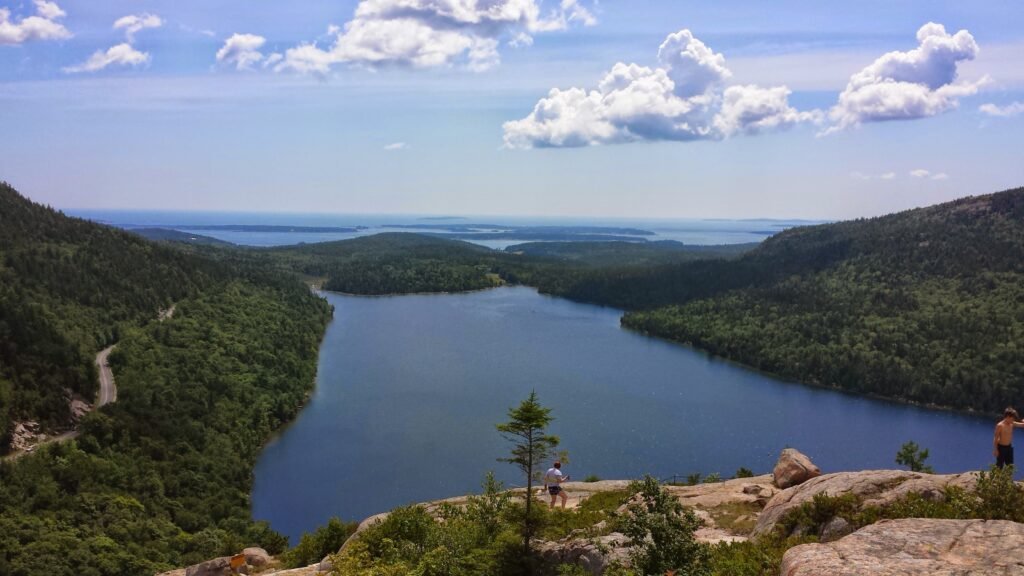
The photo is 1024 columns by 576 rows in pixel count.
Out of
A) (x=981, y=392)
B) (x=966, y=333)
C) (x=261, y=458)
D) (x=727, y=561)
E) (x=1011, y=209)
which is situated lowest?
(x=261, y=458)

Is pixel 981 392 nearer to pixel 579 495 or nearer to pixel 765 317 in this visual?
pixel 765 317

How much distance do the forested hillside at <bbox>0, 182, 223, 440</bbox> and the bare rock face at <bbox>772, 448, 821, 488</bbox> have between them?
66963 millimetres

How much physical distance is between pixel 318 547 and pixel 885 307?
130m

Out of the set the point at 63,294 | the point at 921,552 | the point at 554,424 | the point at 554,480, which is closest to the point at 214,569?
the point at 554,480

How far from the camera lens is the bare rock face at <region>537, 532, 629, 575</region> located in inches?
614

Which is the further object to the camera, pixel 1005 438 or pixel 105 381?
pixel 105 381

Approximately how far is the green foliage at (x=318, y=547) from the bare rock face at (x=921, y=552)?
23.2m

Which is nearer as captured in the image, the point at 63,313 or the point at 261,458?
the point at 261,458

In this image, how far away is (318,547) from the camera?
94.0 feet

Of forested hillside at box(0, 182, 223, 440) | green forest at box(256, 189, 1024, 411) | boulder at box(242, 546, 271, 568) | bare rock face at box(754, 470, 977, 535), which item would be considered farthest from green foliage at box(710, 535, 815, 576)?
green forest at box(256, 189, 1024, 411)

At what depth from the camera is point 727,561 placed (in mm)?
13461

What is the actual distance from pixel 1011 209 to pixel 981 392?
7148 cm

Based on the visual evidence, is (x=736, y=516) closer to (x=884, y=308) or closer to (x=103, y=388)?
(x=103, y=388)

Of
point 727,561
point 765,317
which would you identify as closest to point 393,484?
point 727,561
